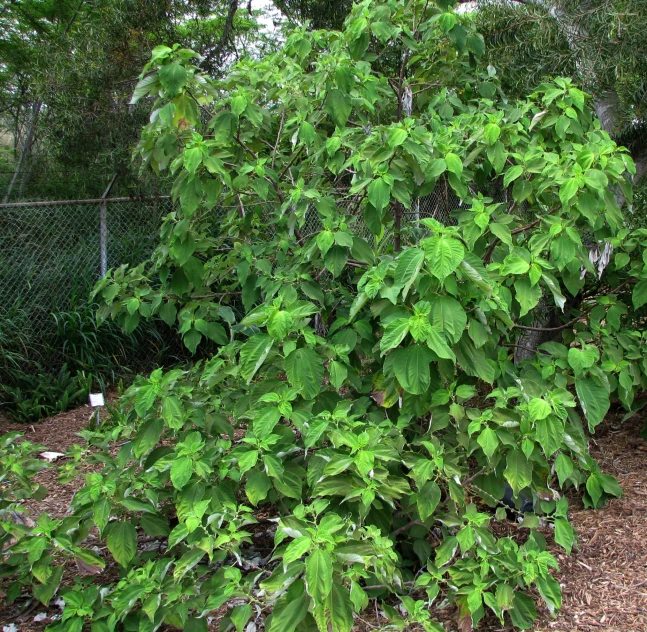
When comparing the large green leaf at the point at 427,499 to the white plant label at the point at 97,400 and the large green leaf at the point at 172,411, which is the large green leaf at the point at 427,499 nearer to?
the large green leaf at the point at 172,411

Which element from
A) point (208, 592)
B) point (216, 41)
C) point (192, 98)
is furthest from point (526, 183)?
point (216, 41)

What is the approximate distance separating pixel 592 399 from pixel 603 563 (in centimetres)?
87

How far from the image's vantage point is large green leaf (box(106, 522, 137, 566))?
2.38 metres

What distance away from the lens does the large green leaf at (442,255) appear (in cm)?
210

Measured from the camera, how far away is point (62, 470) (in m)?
2.68

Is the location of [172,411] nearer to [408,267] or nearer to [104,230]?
[408,267]

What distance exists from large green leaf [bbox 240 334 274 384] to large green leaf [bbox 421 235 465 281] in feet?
2.02

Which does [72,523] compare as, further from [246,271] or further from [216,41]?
[216,41]

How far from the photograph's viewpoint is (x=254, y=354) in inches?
88.4

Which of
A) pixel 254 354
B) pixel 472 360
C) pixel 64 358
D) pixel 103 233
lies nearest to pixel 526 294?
pixel 472 360

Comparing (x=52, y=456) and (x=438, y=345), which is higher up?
(x=438, y=345)

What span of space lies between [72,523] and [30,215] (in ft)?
12.9

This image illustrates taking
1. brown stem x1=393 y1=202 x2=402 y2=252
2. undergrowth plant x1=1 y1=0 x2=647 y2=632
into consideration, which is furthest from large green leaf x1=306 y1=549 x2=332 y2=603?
brown stem x1=393 y1=202 x2=402 y2=252

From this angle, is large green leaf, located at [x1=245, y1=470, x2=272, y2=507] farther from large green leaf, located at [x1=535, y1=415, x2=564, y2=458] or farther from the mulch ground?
large green leaf, located at [x1=535, y1=415, x2=564, y2=458]
